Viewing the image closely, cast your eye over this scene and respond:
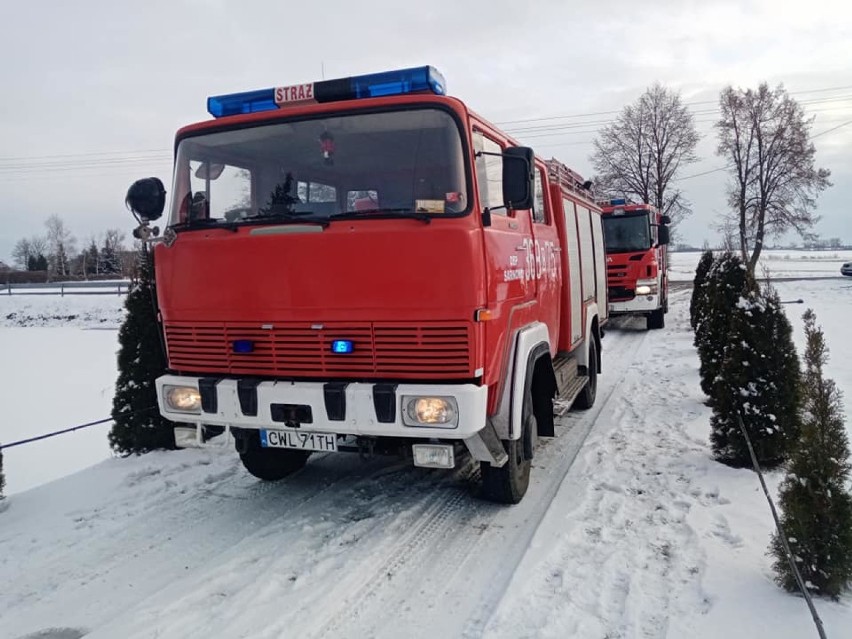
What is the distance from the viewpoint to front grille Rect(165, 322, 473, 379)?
12.1 ft

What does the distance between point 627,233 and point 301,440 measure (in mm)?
12392

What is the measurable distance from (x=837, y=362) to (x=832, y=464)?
7892 millimetres

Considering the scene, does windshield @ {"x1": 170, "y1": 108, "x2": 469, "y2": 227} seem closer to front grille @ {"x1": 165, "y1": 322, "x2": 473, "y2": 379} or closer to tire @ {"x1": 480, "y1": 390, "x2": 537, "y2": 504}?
front grille @ {"x1": 165, "y1": 322, "x2": 473, "y2": 379}

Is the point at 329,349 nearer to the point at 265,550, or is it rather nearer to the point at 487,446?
the point at 487,446

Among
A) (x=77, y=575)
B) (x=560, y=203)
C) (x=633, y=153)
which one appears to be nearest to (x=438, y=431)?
(x=77, y=575)

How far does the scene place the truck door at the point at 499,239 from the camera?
3926 mm

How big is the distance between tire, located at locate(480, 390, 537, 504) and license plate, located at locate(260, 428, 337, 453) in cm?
121

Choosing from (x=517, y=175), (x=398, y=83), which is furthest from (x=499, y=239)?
(x=398, y=83)

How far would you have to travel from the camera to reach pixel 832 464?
322cm

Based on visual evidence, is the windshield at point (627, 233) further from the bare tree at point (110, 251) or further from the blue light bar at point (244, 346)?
Answer: the bare tree at point (110, 251)

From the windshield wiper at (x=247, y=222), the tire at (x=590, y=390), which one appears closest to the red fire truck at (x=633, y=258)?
the tire at (x=590, y=390)

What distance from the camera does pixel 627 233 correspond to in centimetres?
1478

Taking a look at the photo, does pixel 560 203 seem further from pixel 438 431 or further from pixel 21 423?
pixel 21 423

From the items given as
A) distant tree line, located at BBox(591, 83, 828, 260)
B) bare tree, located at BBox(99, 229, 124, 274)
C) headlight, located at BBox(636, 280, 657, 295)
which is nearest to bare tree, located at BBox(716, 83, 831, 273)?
distant tree line, located at BBox(591, 83, 828, 260)
